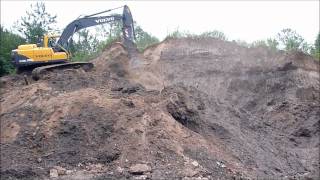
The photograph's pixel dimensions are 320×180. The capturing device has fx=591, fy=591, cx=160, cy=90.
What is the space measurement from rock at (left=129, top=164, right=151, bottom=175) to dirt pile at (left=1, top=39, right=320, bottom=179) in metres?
0.02

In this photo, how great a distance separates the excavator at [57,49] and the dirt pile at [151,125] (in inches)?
19.8

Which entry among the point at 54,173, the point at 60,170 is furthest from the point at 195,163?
the point at 54,173

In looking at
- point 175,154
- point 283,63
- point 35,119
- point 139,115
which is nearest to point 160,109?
point 139,115

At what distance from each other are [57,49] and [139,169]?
722cm

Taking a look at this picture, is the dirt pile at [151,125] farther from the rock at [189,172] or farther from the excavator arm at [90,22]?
the excavator arm at [90,22]

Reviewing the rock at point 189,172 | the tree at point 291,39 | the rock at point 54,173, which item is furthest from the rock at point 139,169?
the tree at point 291,39

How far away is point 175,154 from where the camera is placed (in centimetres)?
1308

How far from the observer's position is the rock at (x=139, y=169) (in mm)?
12383

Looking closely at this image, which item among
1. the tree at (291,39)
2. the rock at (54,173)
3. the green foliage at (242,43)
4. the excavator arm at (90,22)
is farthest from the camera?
the tree at (291,39)

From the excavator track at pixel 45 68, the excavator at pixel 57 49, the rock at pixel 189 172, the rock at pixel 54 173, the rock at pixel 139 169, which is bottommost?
the rock at pixel 54 173

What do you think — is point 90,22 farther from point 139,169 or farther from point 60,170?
point 139,169

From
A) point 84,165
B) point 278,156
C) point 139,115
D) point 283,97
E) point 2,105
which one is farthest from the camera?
point 283,97

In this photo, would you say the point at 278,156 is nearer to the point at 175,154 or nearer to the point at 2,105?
the point at 175,154

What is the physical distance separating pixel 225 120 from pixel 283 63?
5.81 m
